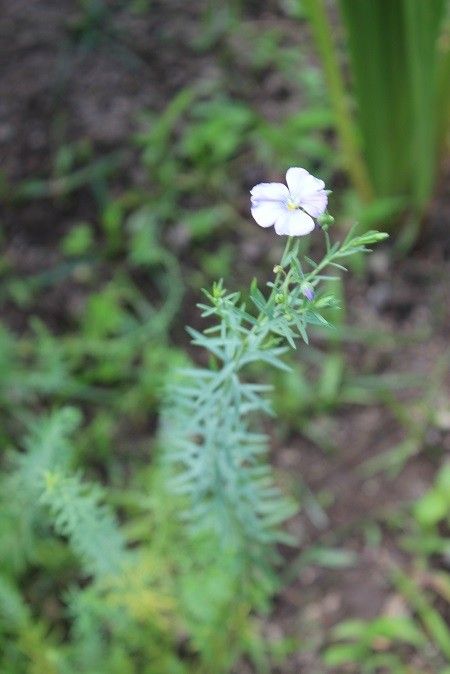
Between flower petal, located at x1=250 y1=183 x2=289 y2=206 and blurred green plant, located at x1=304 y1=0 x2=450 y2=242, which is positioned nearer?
flower petal, located at x1=250 y1=183 x2=289 y2=206

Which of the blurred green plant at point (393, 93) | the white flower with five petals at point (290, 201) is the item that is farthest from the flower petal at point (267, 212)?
the blurred green plant at point (393, 93)

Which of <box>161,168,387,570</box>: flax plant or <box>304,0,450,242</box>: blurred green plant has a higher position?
<box>304,0,450,242</box>: blurred green plant

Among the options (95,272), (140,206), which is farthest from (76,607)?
(140,206)

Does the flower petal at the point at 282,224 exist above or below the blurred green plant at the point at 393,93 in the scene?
below

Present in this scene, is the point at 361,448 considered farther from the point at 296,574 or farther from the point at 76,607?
the point at 76,607

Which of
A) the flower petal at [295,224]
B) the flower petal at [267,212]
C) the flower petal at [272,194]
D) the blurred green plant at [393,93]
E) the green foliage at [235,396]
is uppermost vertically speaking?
the blurred green plant at [393,93]

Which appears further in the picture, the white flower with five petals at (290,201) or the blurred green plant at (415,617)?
the blurred green plant at (415,617)

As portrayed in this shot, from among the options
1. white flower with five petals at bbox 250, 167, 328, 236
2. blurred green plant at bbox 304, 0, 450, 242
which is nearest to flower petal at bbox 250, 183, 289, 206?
white flower with five petals at bbox 250, 167, 328, 236

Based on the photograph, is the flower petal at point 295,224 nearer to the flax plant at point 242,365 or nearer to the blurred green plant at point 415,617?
the flax plant at point 242,365

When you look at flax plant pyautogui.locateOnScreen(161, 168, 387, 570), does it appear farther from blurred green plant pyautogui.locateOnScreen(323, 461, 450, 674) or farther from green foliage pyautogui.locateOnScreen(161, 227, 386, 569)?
blurred green plant pyautogui.locateOnScreen(323, 461, 450, 674)
